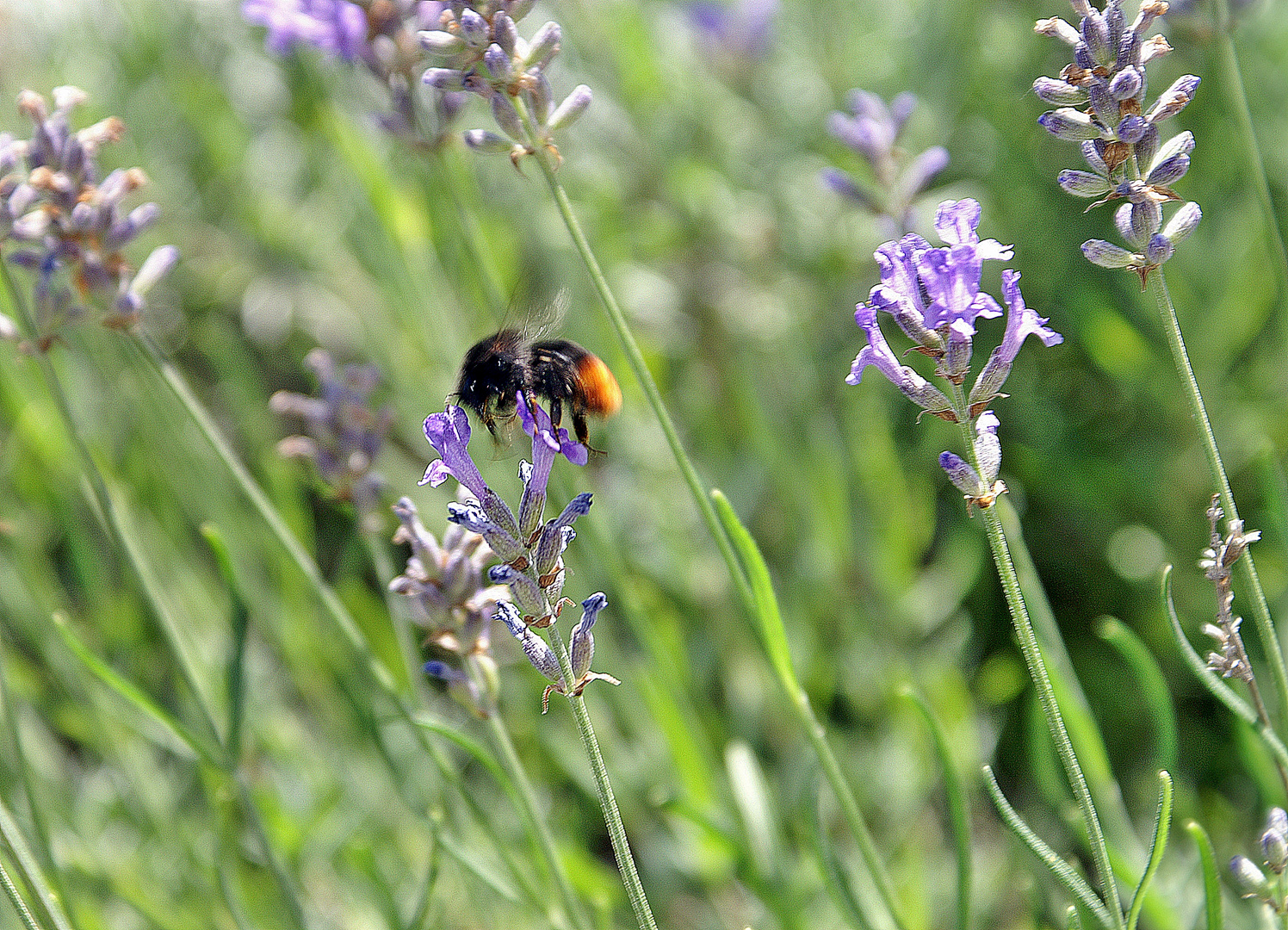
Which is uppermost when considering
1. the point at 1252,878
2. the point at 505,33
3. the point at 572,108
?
the point at 505,33

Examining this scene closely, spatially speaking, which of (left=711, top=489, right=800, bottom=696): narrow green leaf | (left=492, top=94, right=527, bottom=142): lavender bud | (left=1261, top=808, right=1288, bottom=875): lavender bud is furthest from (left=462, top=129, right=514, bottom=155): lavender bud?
(left=1261, top=808, right=1288, bottom=875): lavender bud

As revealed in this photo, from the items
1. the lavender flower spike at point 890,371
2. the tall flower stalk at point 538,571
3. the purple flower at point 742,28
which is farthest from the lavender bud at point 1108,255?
the purple flower at point 742,28

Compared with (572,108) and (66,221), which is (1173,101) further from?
(66,221)

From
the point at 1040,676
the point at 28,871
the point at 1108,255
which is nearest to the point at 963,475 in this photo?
the point at 1040,676

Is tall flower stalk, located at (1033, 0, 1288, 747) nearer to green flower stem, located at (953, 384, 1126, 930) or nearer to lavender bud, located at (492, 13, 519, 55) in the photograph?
green flower stem, located at (953, 384, 1126, 930)

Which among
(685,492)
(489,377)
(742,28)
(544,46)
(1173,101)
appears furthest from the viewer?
(742,28)

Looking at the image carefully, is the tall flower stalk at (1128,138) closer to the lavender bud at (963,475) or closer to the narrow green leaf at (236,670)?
the lavender bud at (963,475)

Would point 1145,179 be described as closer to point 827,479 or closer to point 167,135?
point 827,479
